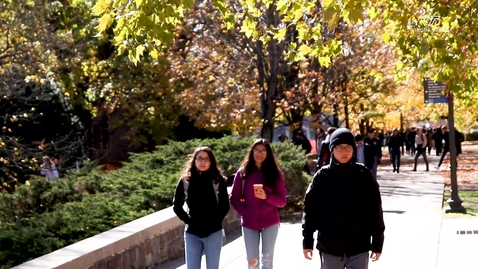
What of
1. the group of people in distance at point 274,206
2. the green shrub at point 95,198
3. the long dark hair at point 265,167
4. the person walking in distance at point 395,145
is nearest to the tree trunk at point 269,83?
the green shrub at point 95,198

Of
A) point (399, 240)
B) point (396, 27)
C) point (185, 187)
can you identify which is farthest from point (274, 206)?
point (399, 240)

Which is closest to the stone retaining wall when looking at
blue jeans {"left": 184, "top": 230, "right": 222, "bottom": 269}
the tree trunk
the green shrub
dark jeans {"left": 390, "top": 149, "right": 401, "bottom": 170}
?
the green shrub

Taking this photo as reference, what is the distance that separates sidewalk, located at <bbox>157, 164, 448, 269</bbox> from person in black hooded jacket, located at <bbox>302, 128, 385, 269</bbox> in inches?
199

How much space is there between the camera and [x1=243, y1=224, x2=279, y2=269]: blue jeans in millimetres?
9609

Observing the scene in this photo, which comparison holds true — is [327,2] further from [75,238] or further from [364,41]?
[364,41]

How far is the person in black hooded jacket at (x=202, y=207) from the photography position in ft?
29.8

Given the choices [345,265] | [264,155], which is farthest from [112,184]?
[345,265]

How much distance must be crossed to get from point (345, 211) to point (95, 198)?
8.57 metres

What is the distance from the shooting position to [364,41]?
34688mm

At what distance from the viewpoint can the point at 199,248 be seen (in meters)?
9.15

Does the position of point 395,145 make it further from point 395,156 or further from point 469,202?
point 469,202

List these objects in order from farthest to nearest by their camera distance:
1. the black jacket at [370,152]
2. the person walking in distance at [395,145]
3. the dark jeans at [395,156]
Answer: the dark jeans at [395,156], the person walking in distance at [395,145], the black jacket at [370,152]

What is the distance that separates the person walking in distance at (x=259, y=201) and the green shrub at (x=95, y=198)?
2.78 meters

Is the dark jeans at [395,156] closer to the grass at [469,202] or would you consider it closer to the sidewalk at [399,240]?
the grass at [469,202]
